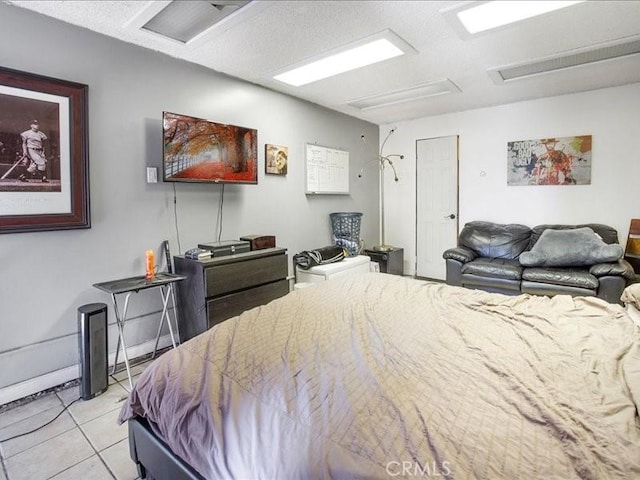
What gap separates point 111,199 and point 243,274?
1.19m

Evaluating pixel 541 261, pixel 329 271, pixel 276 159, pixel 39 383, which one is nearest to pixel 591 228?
pixel 541 261

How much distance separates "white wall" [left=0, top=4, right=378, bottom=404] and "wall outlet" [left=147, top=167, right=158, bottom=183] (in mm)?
47

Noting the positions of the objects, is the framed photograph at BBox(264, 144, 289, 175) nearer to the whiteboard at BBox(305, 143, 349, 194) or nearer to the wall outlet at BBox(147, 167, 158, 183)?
the whiteboard at BBox(305, 143, 349, 194)

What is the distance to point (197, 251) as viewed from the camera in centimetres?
289

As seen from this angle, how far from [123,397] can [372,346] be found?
1870mm

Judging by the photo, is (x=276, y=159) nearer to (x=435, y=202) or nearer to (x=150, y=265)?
(x=150, y=265)

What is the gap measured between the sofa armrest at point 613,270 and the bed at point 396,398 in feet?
6.02

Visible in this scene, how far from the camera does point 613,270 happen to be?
3223 mm

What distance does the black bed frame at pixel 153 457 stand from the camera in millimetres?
1207

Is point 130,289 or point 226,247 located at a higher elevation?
point 226,247

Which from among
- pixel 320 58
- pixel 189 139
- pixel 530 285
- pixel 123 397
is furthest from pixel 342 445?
A: pixel 530 285

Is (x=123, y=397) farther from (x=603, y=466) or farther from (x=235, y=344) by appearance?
(x=603, y=466)

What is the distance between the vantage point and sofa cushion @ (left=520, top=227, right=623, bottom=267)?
3.52 meters

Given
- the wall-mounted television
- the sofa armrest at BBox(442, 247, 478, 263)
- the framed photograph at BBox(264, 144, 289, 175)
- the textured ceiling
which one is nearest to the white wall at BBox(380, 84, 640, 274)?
the textured ceiling
